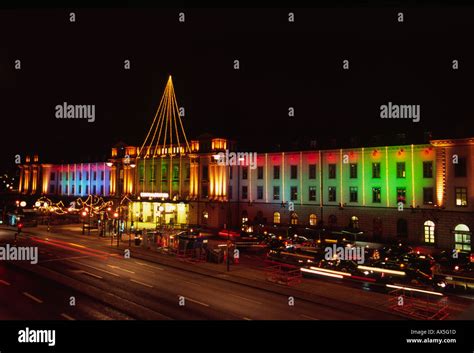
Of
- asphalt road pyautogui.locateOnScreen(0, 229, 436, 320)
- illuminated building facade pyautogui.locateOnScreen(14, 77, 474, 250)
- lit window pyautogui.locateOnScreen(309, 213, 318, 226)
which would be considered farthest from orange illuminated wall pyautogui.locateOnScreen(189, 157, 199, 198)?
asphalt road pyautogui.locateOnScreen(0, 229, 436, 320)

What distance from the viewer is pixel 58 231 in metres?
55.5

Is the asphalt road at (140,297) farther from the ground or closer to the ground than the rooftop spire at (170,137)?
closer to the ground

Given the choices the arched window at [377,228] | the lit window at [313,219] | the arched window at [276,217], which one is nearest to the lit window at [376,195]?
the arched window at [377,228]

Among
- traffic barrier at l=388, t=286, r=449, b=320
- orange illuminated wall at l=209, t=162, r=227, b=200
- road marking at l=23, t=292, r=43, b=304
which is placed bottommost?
traffic barrier at l=388, t=286, r=449, b=320

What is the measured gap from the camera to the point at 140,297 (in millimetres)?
21203

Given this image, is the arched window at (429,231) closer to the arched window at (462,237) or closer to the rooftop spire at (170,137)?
the arched window at (462,237)

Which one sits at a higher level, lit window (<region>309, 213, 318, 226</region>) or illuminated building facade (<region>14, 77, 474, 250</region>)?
illuminated building facade (<region>14, 77, 474, 250</region>)

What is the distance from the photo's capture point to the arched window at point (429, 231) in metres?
43.5

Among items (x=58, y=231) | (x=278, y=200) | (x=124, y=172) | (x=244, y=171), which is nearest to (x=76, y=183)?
(x=124, y=172)

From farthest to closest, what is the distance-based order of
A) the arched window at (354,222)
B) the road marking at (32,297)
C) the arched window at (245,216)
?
the arched window at (245,216)
the arched window at (354,222)
the road marking at (32,297)

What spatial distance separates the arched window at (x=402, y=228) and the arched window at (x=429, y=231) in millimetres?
→ 2339

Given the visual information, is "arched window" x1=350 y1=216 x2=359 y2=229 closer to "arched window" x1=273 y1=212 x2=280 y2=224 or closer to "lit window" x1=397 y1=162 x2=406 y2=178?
"lit window" x1=397 y1=162 x2=406 y2=178

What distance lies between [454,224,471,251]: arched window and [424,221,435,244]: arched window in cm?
263

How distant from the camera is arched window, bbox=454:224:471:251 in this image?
40.3 meters
